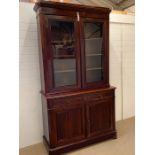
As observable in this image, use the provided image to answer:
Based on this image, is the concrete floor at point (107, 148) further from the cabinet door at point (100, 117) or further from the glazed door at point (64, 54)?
the glazed door at point (64, 54)

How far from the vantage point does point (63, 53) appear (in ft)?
8.34

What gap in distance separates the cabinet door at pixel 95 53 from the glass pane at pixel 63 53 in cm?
20

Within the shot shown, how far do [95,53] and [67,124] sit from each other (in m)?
1.20

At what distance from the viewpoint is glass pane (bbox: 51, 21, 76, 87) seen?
247 centimetres

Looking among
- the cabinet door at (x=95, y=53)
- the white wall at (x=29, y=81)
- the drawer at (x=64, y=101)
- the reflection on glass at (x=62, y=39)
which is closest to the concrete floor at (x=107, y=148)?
the white wall at (x=29, y=81)

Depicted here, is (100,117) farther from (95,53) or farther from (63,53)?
(63,53)

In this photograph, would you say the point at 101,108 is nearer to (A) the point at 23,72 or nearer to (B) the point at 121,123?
(B) the point at 121,123

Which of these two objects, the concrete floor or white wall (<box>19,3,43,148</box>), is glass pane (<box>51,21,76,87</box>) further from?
the concrete floor

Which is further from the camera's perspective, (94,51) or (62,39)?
(94,51)

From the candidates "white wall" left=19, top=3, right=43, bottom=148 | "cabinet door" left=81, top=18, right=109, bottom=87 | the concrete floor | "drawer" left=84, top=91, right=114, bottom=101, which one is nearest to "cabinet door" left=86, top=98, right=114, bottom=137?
"drawer" left=84, top=91, right=114, bottom=101

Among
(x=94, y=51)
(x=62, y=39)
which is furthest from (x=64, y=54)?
(x=94, y=51)

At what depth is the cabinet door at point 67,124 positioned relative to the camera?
95.5 inches

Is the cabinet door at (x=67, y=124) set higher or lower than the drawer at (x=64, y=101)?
lower
